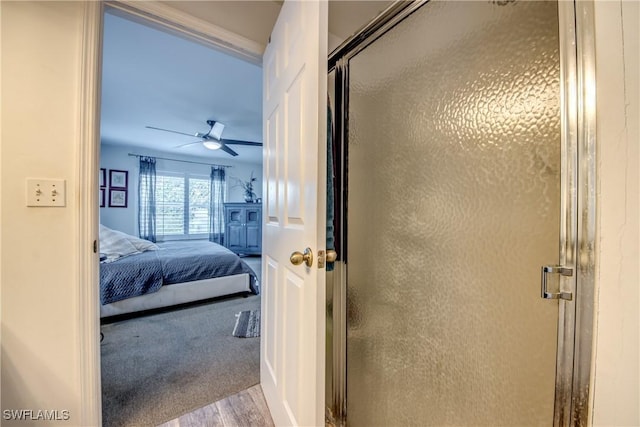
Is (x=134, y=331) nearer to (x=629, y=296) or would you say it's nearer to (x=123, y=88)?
(x=123, y=88)

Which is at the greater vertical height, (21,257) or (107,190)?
(107,190)

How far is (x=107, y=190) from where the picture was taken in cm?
457

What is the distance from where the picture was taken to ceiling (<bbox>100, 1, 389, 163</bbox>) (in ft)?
4.59

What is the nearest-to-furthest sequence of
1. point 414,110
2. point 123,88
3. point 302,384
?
point 302,384, point 414,110, point 123,88

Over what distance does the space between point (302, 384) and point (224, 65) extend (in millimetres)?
A: 2300

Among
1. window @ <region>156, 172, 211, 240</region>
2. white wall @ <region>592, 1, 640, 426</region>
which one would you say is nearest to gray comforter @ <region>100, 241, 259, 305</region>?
window @ <region>156, 172, 211, 240</region>

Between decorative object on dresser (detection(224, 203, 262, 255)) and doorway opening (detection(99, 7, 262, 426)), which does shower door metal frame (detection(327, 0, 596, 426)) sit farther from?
decorative object on dresser (detection(224, 203, 262, 255))

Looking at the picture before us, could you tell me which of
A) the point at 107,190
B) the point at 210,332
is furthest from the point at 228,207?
the point at 210,332

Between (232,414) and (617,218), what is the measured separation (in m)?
1.69

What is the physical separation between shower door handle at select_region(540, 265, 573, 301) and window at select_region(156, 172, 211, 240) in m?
5.79

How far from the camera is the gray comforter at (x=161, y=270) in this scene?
238 cm

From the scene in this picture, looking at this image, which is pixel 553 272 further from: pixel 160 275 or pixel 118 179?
pixel 118 179

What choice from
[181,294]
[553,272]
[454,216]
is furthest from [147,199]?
[553,272]

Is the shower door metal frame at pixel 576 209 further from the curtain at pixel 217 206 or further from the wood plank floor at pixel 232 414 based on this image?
the curtain at pixel 217 206
